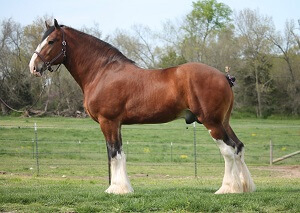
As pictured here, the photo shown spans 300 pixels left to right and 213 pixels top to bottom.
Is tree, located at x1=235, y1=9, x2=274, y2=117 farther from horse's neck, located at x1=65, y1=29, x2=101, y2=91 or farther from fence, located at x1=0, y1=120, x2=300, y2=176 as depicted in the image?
horse's neck, located at x1=65, y1=29, x2=101, y2=91

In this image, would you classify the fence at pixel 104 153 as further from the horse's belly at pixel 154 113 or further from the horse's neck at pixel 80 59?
the horse's belly at pixel 154 113

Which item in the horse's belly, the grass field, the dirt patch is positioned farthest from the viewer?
the dirt patch

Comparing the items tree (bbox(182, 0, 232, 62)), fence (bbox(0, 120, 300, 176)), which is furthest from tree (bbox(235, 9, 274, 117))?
fence (bbox(0, 120, 300, 176))

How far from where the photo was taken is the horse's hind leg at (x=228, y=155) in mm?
7996

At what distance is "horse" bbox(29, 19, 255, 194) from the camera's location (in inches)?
314

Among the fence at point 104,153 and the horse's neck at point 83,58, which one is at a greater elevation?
the horse's neck at point 83,58

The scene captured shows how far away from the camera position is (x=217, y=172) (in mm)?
19453

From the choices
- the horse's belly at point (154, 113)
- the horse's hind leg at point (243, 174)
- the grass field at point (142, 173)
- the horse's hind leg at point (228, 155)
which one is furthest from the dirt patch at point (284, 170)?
the horse's belly at point (154, 113)

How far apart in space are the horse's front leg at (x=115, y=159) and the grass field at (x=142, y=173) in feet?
1.07

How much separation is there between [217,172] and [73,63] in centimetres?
1175

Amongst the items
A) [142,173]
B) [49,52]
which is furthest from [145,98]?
[142,173]

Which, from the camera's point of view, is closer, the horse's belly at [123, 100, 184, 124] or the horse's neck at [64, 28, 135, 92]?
the horse's belly at [123, 100, 184, 124]

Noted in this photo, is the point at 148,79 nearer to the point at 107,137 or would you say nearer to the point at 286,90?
the point at 107,137

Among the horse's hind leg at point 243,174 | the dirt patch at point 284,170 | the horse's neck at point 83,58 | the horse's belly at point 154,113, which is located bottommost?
the dirt patch at point 284,170
